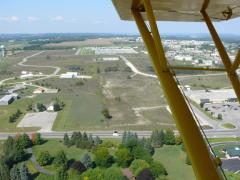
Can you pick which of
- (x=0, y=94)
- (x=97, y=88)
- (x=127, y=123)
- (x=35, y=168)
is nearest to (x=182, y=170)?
(x=35, y=168)

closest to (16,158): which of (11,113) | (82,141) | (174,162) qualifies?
(82,141)

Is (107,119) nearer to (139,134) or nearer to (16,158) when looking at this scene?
(139,134)

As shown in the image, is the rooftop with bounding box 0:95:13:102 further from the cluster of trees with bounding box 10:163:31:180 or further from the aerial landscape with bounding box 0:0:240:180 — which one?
the cluster of trees with bounding box 10:163:31:180

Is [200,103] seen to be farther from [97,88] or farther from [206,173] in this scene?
[206,173]

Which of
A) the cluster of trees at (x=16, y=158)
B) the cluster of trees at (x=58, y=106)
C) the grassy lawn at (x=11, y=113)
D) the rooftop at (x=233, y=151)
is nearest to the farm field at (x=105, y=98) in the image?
the grassy lawn at (x=11, y=113)

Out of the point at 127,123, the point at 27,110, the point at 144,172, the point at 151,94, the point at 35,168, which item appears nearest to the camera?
the point at 144,172

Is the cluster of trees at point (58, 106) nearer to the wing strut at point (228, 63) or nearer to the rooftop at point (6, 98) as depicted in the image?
the rooftop at point (6, 98)

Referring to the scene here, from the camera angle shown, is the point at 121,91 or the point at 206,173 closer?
the point at 206,173
